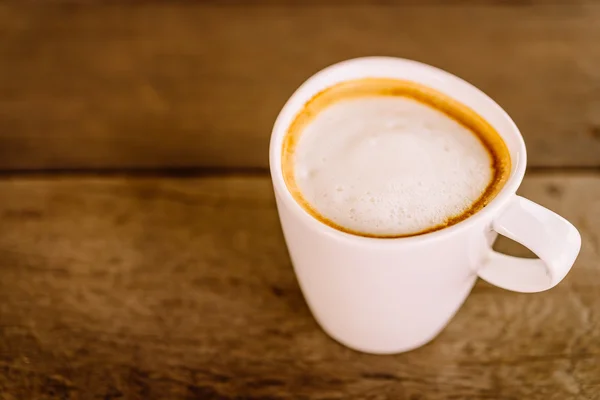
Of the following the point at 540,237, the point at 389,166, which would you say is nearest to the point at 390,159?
the point at 389,166

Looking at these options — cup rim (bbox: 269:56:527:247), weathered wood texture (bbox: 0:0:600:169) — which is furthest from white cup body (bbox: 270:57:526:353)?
weathered wood texture (bbox: 0:0:600:169)

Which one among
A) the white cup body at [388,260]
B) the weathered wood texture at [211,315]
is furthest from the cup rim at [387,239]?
the weathered wood texture at [211,315]

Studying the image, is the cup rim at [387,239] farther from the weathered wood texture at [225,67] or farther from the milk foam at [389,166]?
the weathered wood texture at [225,67]

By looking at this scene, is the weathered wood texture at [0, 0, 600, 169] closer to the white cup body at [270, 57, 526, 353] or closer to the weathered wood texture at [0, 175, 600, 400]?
the weathered wood texture at [0, 175, 600, 400]

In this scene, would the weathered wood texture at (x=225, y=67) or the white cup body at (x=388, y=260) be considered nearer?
the white cup body at (x=388, y=260)

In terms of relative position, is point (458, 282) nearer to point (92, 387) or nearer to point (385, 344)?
point (385, 344)

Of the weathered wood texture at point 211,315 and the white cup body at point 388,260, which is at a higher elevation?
the white cup body at point 388,260

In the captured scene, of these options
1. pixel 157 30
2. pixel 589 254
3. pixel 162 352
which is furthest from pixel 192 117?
pixel 589 254
